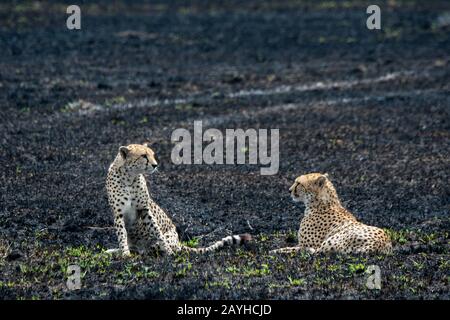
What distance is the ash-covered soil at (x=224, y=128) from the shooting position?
11.2 metres

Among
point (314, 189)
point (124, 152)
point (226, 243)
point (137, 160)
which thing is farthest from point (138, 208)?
point (314, 189)

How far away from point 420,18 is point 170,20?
7.52 meters

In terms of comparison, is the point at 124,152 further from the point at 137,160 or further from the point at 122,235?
the point at 122,235

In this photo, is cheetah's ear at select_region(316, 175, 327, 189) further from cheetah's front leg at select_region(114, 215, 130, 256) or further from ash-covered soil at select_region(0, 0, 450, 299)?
cheetah's front leg at select_region(114, 215, 130, 256)

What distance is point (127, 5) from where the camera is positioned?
118 ft

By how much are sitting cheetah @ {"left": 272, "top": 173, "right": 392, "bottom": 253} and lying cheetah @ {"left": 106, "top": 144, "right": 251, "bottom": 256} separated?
0.73 m

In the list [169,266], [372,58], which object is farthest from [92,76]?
[169,266]

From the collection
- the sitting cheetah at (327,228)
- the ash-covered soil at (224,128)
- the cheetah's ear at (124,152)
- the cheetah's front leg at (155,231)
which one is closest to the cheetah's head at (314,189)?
the sitting cheetah at (327,228)

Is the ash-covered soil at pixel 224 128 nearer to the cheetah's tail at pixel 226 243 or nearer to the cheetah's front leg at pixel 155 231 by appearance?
the cheetah's tail at pixel 226 243

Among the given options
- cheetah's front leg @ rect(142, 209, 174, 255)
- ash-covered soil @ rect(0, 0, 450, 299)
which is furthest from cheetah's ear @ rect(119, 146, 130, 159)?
ash-covered soil @ rect(0, 0, 450, 299)

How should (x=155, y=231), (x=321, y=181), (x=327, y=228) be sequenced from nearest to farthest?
(x=155, y=231) < (x=327, y=228) < (x=321, y=181)

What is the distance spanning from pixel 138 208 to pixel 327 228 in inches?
81.4

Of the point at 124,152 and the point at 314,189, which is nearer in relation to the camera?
the point at 124,152

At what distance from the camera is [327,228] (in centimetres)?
1253
